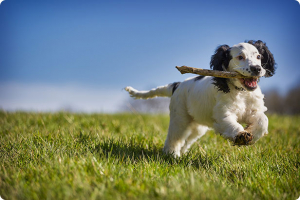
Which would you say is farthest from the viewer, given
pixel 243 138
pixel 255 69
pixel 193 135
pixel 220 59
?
pixel 193 135

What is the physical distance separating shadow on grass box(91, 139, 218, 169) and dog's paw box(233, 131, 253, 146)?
48 cm

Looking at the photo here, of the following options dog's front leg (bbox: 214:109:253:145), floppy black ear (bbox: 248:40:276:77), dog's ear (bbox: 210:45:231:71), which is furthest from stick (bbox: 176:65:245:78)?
floppy black ear (bbox: 248:40:276:77)

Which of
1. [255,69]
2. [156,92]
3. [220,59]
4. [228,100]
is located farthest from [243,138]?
[156,92]

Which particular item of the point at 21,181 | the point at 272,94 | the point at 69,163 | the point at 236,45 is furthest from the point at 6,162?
the point at 272,94

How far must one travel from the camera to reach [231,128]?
3541 millimetres

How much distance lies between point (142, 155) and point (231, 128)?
135 cm

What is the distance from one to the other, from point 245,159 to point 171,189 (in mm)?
1783

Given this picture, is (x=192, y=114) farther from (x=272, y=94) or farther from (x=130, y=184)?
(x=272, y=94)

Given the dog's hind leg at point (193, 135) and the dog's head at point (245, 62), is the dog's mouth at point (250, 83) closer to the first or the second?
the dog's head at point (245, 62)

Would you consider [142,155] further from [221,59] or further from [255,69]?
[255,69]

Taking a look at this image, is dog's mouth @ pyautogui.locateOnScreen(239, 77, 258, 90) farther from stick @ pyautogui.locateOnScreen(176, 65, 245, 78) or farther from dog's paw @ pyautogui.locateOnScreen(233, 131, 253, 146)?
dog's paw @ pyautogui.locateOnScreen(233, 131, 253, 146)

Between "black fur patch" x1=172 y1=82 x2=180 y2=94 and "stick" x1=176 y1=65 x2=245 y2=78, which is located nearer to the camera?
"stick" x1=176 y1=65 x2=245 y2=78

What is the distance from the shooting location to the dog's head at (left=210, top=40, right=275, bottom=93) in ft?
11.6

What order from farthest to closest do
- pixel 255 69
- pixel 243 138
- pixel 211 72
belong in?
pixel 211 72, pixel 255 69, pixel 243 138
